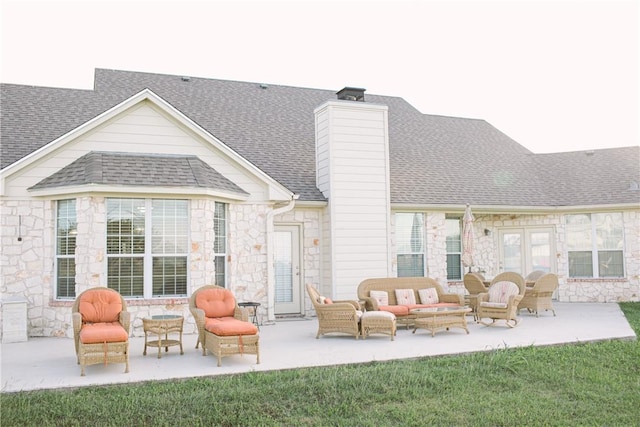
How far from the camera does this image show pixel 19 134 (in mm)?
13156

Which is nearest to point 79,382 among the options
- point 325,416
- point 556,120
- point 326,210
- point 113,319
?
point 113,319

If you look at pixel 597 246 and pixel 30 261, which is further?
pixel 597 246

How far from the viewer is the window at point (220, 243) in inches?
490

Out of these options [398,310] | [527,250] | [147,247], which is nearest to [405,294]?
[398,310]

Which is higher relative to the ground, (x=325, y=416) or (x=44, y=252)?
(x=44, y=252)

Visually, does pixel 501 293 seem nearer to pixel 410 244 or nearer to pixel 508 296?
pixel 508 296

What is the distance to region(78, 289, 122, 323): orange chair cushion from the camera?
352 inches

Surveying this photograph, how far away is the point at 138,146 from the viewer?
12.2 metres

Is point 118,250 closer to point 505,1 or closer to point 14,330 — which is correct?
point 14,330

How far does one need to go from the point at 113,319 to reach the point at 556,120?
20.7 metres

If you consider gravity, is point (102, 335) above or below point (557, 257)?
below

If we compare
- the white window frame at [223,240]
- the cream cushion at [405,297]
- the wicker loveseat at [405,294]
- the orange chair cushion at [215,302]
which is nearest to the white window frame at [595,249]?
the wicker loveseat at [405,294]

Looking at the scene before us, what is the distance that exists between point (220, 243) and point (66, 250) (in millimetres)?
3049

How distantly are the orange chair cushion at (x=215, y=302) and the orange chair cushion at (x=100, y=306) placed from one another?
1277 millimetres
